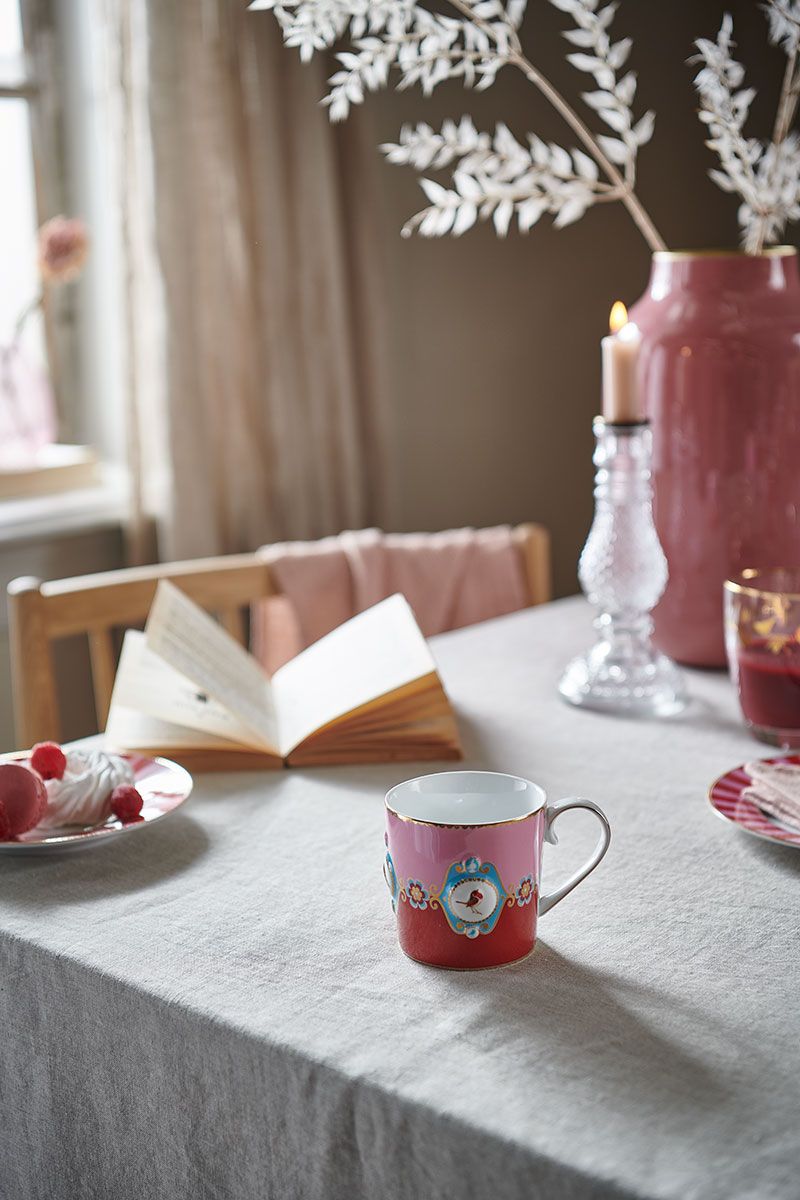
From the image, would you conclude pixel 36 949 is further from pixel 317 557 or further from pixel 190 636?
pixel 317 557

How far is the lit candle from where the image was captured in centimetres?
113

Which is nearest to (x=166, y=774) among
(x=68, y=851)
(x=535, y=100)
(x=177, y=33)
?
(x=68, y=851)

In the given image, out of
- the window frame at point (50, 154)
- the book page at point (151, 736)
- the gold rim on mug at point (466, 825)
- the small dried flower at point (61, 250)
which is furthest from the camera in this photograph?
the window frame at point (50, 154)

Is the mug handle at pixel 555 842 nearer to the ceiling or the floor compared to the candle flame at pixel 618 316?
nearer to the floor

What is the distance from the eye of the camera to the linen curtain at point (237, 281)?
2.11 m

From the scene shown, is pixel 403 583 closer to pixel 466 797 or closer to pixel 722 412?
pixel 722 412

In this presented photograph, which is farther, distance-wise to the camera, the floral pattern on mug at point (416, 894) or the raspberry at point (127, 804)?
the raspberry at point (127, 804)

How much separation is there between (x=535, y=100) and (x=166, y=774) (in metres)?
1.86

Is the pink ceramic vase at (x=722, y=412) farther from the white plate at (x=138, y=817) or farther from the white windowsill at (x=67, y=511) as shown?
the white windowsill at (x=67, y=511)

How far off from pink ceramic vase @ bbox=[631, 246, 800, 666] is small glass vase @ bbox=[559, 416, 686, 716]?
0.07m

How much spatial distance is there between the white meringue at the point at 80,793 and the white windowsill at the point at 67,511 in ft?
4.28

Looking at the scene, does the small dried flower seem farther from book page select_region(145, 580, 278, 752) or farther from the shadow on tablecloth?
the shadow on tablecloth

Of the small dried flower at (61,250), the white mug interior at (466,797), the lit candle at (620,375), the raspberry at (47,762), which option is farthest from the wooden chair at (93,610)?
the small dried flower at (61,250)

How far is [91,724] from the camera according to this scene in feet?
7.39
